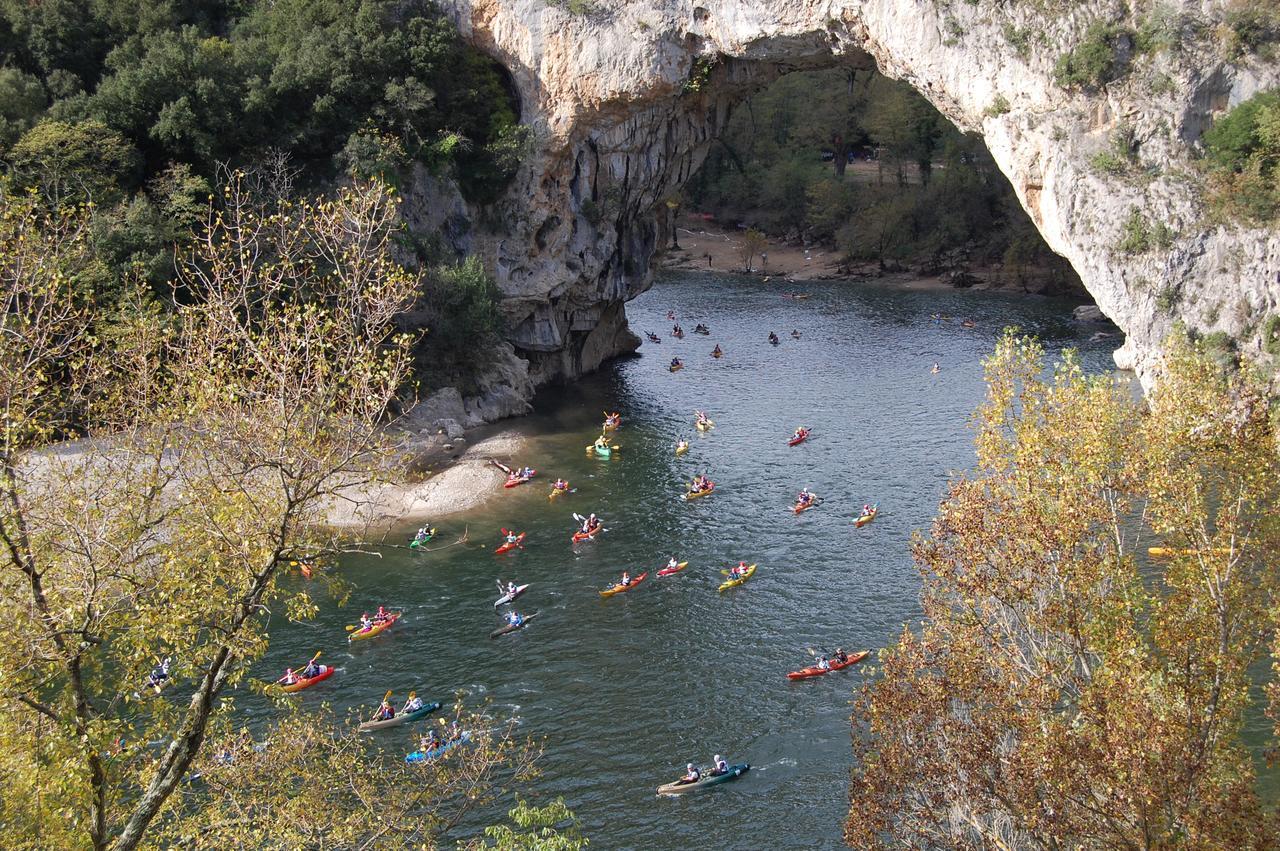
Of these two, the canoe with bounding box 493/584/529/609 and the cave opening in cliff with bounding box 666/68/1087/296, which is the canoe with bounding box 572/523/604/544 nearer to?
the canoe with bounding box 493/584/529/609

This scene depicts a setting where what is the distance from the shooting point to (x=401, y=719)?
27.1 metres

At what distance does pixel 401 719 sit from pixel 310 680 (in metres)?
3.59

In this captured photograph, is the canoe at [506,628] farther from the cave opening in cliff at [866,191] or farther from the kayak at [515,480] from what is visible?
the cave opening in cliff at [866,191]

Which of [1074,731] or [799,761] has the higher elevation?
[1074,731]

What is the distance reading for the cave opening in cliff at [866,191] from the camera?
8612 cm

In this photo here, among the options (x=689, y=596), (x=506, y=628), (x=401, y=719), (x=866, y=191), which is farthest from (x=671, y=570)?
(x=866, y=191)

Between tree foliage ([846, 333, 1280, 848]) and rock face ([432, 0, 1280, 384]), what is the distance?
1870 cm

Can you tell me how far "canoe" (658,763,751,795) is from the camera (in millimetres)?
24109

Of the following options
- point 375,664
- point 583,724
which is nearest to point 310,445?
point 583,724

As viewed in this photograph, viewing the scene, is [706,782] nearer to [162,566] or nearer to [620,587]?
[620,587]

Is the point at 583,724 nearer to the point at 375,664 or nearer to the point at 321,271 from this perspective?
the point at 375,664

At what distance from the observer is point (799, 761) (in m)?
25.0

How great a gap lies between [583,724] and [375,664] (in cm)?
715

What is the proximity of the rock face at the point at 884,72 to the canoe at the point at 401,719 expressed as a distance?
27.2m
